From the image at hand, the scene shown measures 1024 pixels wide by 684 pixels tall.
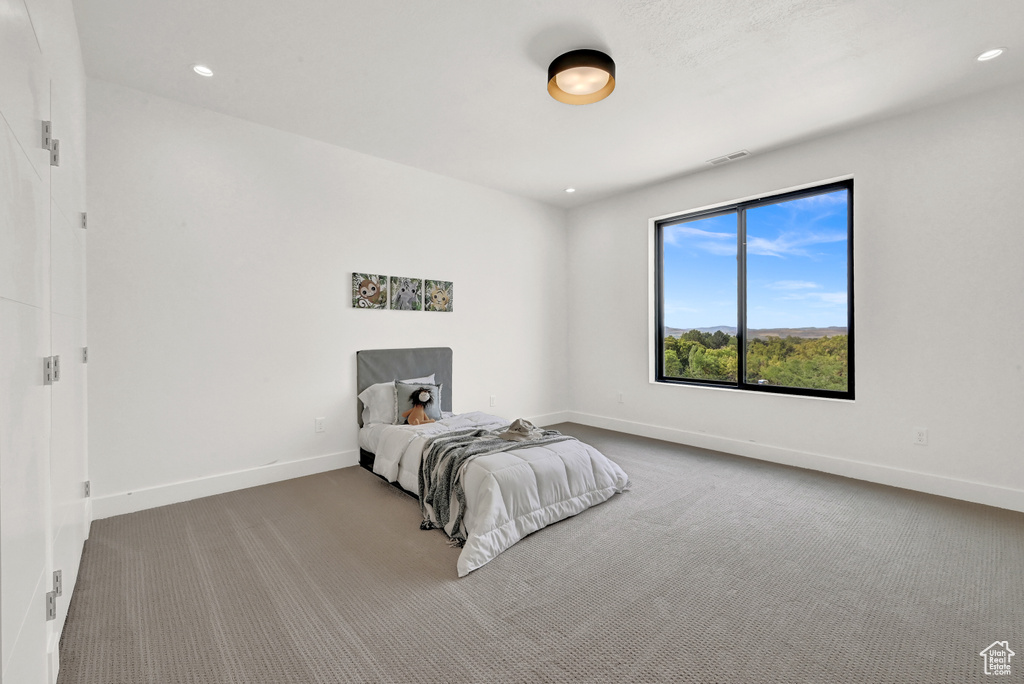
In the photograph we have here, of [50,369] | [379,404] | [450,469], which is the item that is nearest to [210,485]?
[379,404]

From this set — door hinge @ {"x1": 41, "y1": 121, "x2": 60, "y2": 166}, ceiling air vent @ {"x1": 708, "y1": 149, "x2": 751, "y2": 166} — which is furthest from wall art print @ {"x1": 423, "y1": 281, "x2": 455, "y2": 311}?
door hinge @ {"x1": 41, "y1": 121, "x2": 60, "y2": 166}

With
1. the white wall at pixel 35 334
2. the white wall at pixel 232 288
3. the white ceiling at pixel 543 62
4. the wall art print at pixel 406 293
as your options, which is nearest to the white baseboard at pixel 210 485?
the white wall at pixel 232 288

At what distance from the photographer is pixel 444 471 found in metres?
2.88

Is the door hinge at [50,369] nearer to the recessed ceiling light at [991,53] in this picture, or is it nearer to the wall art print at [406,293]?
the wall art print at [406,293]

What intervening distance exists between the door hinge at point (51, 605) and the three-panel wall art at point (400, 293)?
112 inches

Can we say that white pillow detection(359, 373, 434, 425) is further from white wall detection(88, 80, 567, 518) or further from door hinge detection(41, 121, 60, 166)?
door hinge detection(41, 121, 60, 166)

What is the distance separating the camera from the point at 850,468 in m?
3.74

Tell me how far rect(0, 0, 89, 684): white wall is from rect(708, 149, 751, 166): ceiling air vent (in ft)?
15.0

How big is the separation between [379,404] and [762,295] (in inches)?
150

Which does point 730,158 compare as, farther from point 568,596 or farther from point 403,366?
point 568,596

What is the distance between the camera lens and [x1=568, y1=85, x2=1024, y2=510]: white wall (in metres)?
3.06

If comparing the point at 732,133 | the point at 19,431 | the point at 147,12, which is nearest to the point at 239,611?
the point at 19,431

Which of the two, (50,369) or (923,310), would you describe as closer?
(50,369)

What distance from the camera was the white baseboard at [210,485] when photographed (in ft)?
9.87
